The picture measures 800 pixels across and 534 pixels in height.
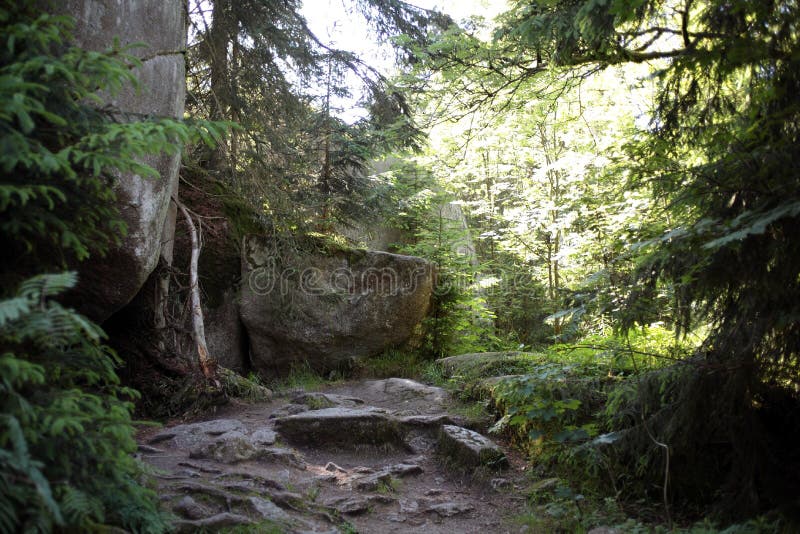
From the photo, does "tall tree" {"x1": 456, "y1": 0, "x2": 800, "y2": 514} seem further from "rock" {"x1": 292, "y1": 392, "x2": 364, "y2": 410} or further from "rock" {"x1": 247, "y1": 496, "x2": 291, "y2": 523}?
"rock" {"x1": 292, "y1": 392, "x2": 364, "y2": 410}

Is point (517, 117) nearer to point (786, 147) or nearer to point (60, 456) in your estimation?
point (786, 147)

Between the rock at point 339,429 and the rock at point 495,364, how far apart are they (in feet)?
6.91

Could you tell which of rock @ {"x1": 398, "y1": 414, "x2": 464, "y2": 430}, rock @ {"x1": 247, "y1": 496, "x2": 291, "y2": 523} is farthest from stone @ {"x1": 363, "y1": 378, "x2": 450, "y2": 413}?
rock @ {"x1": 247, "y1": 496, "x2": 291, "y2": 523}

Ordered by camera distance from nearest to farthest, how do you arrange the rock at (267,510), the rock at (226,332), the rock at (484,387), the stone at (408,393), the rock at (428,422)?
1. the rock at (267,510)
2. the rock at (428,422)
3. the rock at (484,387)
4. the stone at (408,393)
5. the rock at (226,332)

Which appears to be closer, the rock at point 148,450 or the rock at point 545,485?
the rock at point 545,485

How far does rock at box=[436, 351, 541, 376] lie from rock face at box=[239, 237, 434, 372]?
6.93 feet

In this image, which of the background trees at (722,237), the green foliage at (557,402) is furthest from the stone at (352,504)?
the background trees at (722,237)

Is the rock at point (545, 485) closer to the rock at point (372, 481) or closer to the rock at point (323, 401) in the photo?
the rock at point (372, 481)

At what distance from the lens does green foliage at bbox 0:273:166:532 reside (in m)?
2.00

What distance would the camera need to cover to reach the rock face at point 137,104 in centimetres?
477

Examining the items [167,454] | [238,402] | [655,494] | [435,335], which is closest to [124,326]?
[238,402]

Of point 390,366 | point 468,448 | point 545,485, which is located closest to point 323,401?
point 468,448

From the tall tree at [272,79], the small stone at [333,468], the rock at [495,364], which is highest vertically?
the tall tree at [272,79]

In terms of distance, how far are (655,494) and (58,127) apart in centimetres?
481
